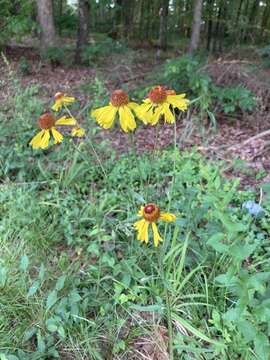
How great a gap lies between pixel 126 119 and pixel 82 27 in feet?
14.3

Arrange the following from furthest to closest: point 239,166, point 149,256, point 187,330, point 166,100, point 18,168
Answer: point 18,168 → point 239,166 → point 149,256 → point 187,330 → point 166,100

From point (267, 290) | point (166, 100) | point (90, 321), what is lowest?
point (90, 321)

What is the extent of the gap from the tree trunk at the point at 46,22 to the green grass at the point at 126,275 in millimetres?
3214

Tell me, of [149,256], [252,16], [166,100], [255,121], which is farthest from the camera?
[252,16]

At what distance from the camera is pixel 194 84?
3.48 metres

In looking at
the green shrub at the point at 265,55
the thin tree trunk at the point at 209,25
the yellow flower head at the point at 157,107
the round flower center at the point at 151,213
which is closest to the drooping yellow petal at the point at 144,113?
the yellow flower head at the point at 157,107

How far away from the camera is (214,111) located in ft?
11.8

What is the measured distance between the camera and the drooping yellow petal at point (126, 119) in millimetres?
1281

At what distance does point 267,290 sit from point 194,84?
2.41 meters

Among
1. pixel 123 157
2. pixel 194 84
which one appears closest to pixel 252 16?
pixel 194 84

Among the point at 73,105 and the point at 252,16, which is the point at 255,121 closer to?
the point at 73,105

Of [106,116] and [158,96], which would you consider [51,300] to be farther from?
[158,96]

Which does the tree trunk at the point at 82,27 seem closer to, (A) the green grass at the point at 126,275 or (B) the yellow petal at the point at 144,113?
(A) the green grass at the point at 126,275

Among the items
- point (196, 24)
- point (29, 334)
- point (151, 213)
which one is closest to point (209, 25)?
point (196, 24)
